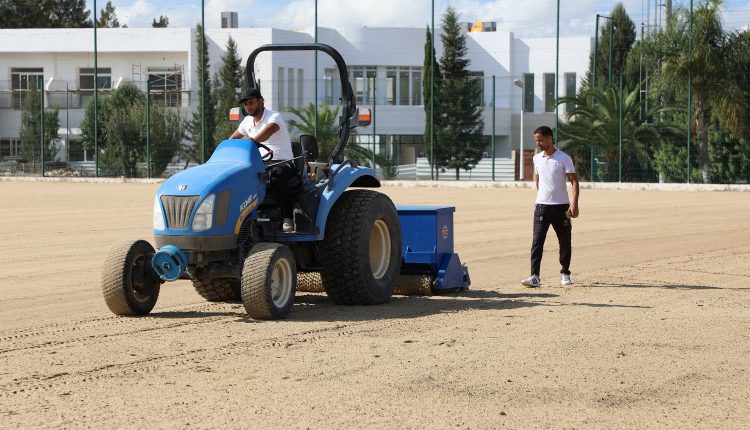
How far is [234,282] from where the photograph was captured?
11.7 m

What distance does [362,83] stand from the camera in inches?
2359

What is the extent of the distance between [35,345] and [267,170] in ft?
8.27

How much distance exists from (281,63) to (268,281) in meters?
48.4

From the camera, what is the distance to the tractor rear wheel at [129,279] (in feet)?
33.9

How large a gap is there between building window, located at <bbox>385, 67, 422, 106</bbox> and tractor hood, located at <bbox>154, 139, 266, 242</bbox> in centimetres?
4749

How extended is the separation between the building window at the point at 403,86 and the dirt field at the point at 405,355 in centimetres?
4396

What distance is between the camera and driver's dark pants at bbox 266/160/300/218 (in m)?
10.8

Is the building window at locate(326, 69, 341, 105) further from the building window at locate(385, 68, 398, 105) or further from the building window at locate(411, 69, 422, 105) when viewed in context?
the building window at locate(411, 69, 422, 105)

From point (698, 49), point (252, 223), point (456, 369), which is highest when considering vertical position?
point (698, 49)

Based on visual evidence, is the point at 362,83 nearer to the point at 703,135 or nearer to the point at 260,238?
the point at 703,135

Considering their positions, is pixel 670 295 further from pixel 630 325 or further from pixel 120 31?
pixel 120 31

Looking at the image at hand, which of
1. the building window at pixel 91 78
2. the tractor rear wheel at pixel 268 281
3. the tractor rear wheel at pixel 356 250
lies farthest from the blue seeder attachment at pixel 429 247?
the building window at pixel 91 78

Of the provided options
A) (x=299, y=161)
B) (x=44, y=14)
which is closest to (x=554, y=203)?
(x=299, y=161)

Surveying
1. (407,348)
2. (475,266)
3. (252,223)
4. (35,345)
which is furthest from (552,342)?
(475,266)
